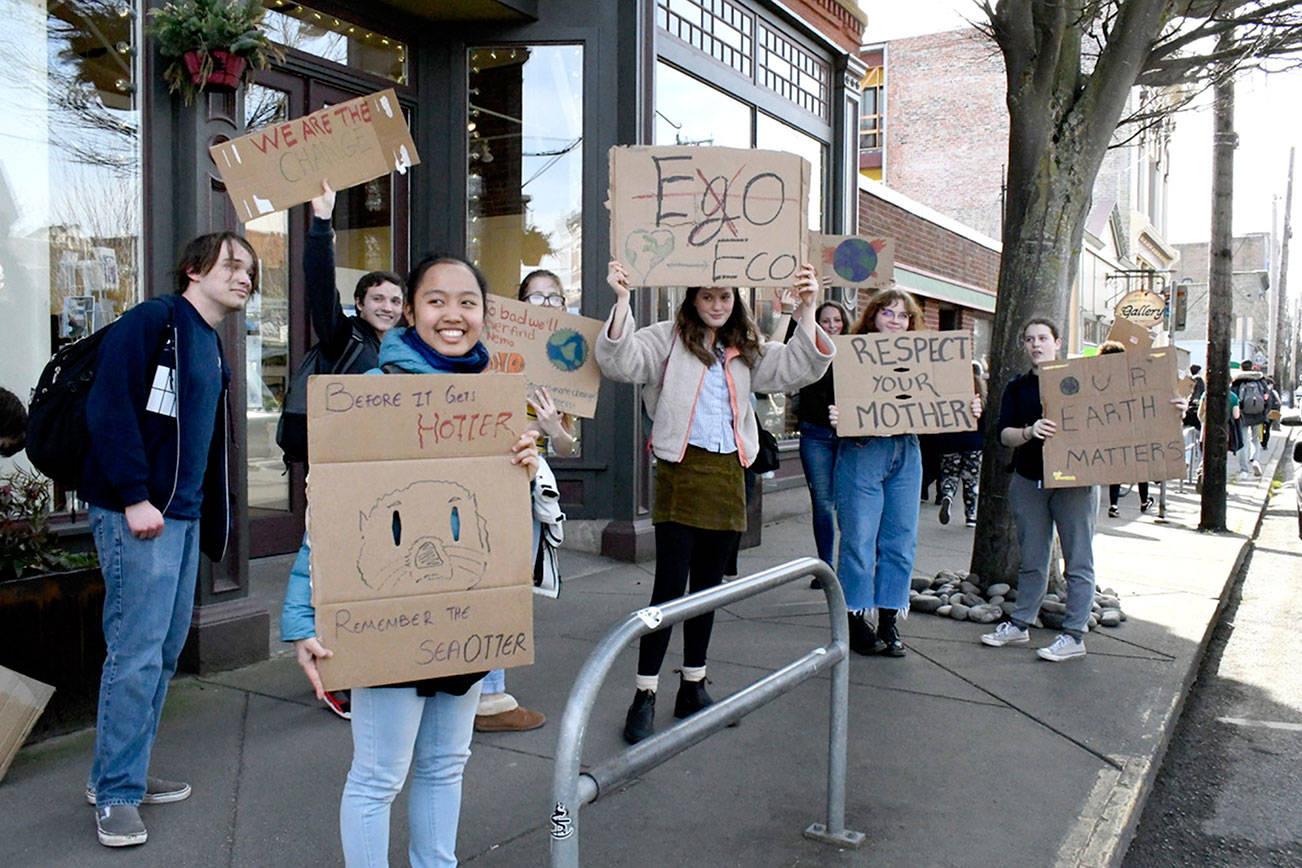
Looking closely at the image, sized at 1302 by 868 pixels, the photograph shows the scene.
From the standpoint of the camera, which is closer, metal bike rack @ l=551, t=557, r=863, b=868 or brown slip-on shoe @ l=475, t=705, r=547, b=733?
metal bike rack @ l=551, t=557, r=863, b=868

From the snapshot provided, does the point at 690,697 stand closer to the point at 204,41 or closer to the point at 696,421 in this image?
the point at 696,421

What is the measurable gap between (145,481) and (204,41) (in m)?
2.36

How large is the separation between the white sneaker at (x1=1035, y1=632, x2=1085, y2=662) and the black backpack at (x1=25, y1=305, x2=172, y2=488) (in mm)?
4379

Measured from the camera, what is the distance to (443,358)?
2.64m

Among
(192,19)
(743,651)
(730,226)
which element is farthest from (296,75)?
(743,651)

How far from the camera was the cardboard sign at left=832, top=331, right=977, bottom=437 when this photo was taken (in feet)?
17.7

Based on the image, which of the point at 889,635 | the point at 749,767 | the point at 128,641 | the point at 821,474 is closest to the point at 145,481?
the point at 128,641

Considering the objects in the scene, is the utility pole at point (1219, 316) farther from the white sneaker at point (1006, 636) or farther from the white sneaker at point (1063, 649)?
the white sneaker at point (1063, 649)

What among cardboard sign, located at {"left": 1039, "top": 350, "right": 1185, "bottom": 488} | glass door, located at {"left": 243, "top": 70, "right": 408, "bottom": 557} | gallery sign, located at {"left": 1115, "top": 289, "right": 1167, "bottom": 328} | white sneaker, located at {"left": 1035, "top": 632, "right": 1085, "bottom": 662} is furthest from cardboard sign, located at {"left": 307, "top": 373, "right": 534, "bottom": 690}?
gallery sign, located at {"left": 1115, "top": 289, "right": 1167, "bottom": 328}

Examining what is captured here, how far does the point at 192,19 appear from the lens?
15.3 ft

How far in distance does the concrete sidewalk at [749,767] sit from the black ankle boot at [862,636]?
0.19 meters

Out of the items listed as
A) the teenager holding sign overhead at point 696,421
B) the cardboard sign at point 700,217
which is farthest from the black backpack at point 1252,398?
the cardboard sign at point 700,217

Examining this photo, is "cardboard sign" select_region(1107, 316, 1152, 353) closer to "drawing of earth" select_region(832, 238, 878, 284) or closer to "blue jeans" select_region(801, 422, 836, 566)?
"drawing of earth" select_region(832, 238, 878, 284)

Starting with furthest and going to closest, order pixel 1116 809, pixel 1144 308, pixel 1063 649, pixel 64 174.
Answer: pixel 1144 308 < pixel 1063 649 < pixel 64 174 < pixel 1116 809
